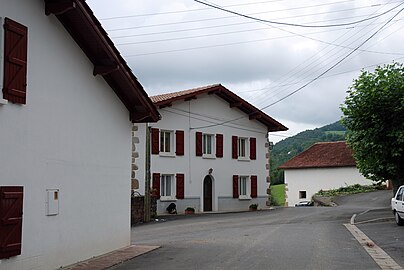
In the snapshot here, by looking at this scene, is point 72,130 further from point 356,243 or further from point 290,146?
point 290,146

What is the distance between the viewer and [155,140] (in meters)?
32.0

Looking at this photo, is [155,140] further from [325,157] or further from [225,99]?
[325,157]

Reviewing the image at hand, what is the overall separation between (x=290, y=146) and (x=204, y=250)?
75.1m

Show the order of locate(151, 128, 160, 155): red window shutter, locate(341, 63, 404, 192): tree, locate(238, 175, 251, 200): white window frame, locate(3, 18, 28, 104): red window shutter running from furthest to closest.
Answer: locate(238, 175, 251, 200): white window frame, locate(151, 128, 160, 155): red window shutter, locate(341, 63, 404, 192): tree, locate(3, 18, 28, 104): red window shutter

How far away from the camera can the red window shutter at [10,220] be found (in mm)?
9727

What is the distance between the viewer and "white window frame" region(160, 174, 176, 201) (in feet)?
108

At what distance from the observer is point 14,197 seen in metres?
10.0

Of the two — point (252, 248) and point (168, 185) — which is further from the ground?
point (168, 185)

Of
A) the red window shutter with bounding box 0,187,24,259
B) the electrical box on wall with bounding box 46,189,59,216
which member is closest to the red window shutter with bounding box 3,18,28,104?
the red window shutter with bounding box 0,187,24,259

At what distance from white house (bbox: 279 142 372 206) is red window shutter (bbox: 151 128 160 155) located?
2399 centimetres

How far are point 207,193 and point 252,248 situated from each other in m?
20.5

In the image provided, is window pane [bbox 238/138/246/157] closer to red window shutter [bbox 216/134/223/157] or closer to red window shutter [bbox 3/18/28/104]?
red window shutter [bbox 216/134/223/157]

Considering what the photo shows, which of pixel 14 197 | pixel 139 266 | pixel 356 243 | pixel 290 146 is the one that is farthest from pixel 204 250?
pixel 290 146

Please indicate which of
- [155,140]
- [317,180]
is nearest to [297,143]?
[317,180]
